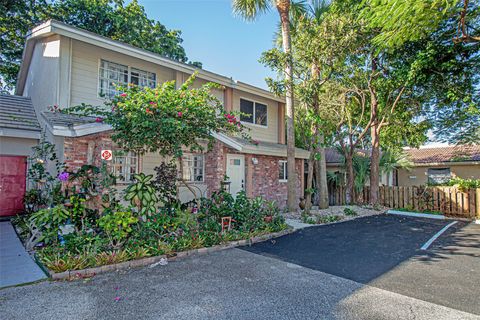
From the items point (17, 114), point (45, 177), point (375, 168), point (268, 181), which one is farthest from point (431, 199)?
point (17, 114)

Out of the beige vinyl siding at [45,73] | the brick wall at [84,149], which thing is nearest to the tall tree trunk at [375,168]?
the brick wall at [84,149]

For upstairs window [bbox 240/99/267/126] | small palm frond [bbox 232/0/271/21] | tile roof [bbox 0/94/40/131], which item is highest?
small palm frond [bbox 232/0/271/21]

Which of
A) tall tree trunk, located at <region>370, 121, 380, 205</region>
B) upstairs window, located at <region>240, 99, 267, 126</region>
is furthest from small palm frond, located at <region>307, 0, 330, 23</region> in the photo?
tall tree trunk, located at <region>370, 121, 380, 205</region>

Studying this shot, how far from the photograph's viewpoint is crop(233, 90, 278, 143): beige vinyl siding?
13617mm

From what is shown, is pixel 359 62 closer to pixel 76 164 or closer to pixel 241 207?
pixel 241 207

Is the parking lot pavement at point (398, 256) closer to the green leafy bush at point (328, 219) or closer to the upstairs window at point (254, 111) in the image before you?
the green leafy bush at point (328, 219)

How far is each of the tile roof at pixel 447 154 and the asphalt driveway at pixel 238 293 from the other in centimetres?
1541

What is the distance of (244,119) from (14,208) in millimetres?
9842

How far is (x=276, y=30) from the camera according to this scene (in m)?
Result: 14.2

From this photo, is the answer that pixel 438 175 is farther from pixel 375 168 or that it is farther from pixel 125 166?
pixel 125 166

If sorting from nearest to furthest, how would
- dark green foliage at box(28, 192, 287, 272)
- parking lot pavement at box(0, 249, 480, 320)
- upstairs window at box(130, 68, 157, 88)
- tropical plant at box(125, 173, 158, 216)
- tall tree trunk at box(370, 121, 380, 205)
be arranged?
parking lot pavement at box(0, 249, 480, 320), dark green foliage at box(28, 192, 287, 272), tropical plant at box(125, 173, 158, 216), upstairs window at box(130, 68, 157, 88), tall tree trunk at box(370, 121, 380, 205)

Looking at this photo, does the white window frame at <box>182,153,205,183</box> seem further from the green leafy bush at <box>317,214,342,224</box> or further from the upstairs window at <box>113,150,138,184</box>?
the green leafy bush at <box>317,214,342,224</box>

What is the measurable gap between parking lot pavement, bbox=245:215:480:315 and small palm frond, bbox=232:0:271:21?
359 inches

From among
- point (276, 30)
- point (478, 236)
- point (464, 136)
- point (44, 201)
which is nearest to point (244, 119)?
point (276, 30)
